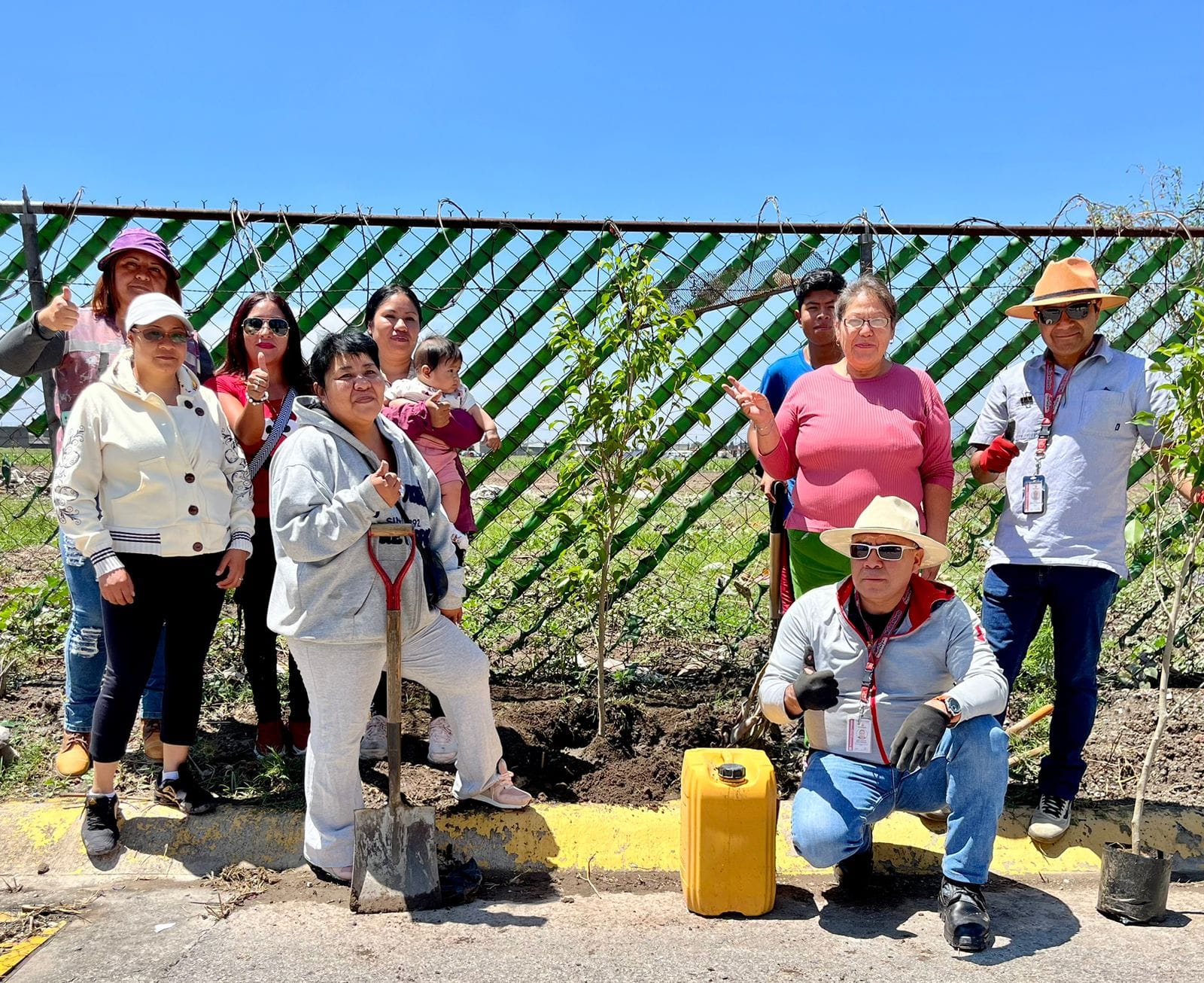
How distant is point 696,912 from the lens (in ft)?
10.5

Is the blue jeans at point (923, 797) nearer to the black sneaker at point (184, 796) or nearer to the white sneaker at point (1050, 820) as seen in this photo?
the white sneaker at point (1050, 820)

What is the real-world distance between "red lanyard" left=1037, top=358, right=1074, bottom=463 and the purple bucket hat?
3130mm

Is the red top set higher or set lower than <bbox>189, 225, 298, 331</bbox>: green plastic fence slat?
lower

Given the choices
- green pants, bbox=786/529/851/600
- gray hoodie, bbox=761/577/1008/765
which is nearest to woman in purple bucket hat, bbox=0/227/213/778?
green pants, bbox=786/529/851/600

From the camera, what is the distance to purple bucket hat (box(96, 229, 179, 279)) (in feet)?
12.1

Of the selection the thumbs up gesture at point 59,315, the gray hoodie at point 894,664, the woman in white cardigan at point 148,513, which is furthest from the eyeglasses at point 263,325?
the gray hoodie at point 894,664

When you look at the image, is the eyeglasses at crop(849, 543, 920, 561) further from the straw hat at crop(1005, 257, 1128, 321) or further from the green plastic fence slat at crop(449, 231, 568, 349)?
the green plastic fence slat at crop(449, 231, 568, 349)

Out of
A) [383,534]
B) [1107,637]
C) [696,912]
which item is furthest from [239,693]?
[1107,637]

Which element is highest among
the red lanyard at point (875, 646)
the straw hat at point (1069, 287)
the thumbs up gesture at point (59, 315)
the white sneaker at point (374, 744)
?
the straw hat at point (1069, 287)

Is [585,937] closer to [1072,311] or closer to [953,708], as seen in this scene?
[953,708]

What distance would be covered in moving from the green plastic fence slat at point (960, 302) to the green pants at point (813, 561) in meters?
1.30

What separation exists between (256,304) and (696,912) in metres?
2.55

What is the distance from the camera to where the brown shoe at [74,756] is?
12.1 ft

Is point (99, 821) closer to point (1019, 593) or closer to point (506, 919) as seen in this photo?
point (506, 919)
